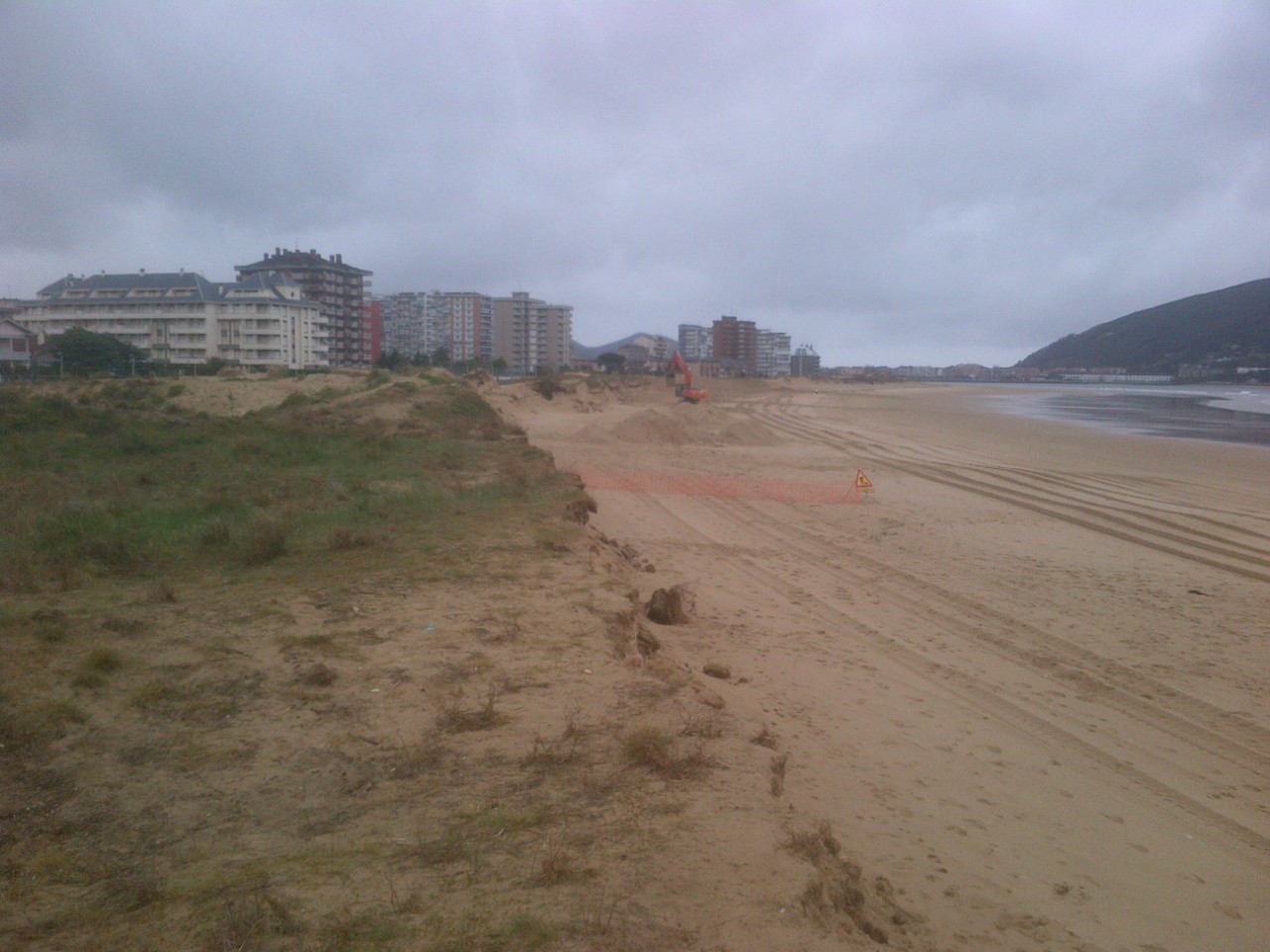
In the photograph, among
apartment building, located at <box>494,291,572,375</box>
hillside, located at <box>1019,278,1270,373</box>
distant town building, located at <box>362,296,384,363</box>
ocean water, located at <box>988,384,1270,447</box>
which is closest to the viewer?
ocean water, located at <box>988,384,1270,447</box>

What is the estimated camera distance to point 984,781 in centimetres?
532

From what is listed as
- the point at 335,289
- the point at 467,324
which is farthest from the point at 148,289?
the point at 467,324

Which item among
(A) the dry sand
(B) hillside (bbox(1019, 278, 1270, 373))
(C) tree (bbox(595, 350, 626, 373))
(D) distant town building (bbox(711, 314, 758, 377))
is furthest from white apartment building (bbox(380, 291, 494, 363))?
(A) the dry sand

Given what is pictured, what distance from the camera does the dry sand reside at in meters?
3.95

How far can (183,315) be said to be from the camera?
4719cm

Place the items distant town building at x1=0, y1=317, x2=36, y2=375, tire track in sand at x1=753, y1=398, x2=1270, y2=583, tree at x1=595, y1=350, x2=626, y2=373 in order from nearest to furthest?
tire track in sand at x1=753, y1=398, x2=1270, y2=583
distant town building at x1=0, y1=317, x2=36, y2=375
tree at x1=595, y1=350, x2=626, y2=373

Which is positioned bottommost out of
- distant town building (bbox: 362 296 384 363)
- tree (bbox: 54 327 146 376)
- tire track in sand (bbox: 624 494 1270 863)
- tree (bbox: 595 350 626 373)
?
tire track in sand (bbox: 624 494 1270 863)

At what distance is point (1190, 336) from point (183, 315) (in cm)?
12137

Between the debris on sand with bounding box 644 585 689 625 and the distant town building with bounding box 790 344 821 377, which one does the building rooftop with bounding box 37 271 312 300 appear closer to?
the debris on sand with bounding box 644 585 689 625

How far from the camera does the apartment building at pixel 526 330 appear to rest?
120 metres

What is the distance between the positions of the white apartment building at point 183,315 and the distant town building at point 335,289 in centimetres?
2035

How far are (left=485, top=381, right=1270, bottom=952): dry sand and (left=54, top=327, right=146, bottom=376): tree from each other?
3063 centimetres

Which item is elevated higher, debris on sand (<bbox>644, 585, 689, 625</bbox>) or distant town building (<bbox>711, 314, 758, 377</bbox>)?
distant town building (<bbox>711, 314, 758, 377</bbox>)

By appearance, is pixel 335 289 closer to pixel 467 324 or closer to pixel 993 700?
pixel 467 324
